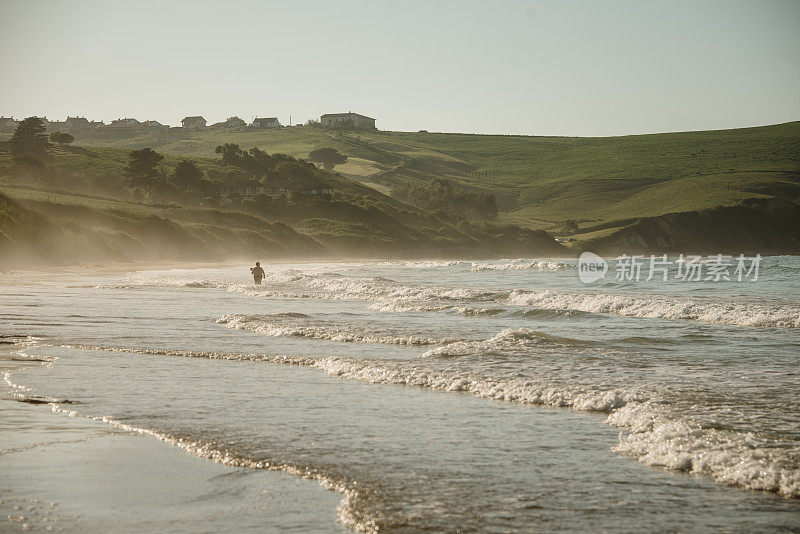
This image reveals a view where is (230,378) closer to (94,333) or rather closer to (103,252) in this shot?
(94,333)

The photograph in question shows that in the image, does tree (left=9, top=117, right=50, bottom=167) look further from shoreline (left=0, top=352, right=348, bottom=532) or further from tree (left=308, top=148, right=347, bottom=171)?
shoreline (left=0, top=352, right=348, bottom=532)

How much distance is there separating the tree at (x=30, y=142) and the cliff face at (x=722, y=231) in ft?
309

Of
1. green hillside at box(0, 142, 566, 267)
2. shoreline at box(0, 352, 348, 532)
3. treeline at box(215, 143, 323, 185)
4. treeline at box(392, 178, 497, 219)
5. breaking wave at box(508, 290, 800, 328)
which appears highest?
treeline at box(215, 143, 323, 185)

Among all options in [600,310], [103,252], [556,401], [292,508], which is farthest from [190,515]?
[103,252]

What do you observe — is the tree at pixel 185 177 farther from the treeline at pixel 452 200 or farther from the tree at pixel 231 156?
the treeline at pixel 452 200

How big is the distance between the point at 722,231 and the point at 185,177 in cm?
10215

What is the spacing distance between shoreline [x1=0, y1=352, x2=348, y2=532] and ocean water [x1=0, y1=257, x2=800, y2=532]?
13.1 inches

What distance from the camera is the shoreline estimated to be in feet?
20.7

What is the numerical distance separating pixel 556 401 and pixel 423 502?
5.05 m

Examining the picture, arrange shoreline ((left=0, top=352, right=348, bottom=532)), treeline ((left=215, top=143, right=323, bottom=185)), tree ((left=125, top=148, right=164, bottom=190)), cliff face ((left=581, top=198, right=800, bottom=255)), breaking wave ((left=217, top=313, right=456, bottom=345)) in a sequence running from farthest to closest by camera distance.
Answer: cliff face ((left=581, top=198, right=800, bottom=255)) < treeline ((left=215, top=143, right=323, bottom=185)) < tree ((left=125, top=148, right=164, bottom=190)) < breaking wave ((left=217, top=313, right=456, bottom=345)) < shoreline ((left=0, top=352, right=348, bottom=532))

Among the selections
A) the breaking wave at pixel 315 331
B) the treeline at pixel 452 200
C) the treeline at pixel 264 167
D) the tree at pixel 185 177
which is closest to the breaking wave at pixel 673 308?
the breaking wave at pixel 315 331

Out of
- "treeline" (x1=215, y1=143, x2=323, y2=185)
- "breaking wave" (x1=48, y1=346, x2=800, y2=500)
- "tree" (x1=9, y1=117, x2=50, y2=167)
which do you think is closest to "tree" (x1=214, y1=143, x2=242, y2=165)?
"treeline" (x1=215, y1=143, x2=323, y2=185)

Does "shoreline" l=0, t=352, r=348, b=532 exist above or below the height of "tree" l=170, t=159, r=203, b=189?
below

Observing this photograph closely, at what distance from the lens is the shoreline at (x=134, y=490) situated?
20.7ft
